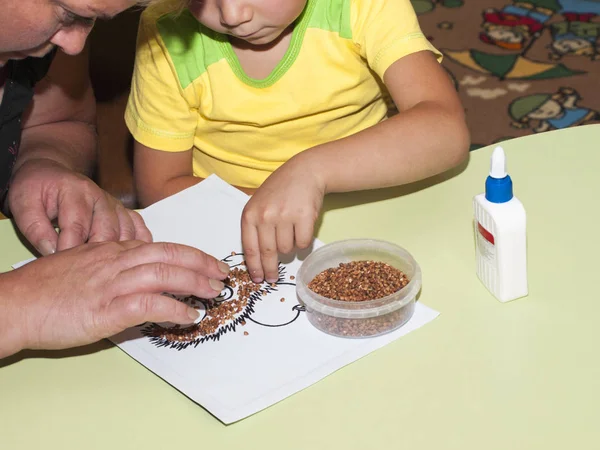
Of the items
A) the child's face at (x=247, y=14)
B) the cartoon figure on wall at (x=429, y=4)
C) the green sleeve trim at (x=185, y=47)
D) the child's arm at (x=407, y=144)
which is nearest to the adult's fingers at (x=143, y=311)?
the child's arm at (x=407, y=144)

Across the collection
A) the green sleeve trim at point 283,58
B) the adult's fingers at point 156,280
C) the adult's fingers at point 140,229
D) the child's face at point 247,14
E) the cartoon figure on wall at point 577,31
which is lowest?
the cartoon figure on wall at point 577,31

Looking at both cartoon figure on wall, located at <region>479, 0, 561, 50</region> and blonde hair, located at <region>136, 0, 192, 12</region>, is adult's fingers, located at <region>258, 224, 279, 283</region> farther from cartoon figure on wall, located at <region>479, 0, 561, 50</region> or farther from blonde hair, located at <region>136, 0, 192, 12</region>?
cartoon figure on wall, located at <region>479, 0, 561, 50</region>

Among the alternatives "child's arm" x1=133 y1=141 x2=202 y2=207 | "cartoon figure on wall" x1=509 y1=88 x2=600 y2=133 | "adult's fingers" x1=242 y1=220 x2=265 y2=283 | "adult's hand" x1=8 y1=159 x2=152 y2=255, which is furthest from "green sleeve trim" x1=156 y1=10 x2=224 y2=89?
"cartoon figure on wall" x1=509 y1=88 x2=600 y2=133

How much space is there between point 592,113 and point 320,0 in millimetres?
1403

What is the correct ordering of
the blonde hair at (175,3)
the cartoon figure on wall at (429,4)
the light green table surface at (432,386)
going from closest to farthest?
the light green table surface at (432,386) → the blonde hair at (175,3) → the cartoon figure on wall at (429,4)

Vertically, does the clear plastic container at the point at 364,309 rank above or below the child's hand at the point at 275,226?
below

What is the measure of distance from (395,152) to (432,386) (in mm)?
345

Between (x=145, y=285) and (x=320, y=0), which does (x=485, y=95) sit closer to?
(x=320, y=0)

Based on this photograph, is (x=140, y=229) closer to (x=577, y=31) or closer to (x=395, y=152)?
(x=395, y=152)

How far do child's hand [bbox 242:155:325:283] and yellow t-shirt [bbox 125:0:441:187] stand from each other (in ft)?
0.93

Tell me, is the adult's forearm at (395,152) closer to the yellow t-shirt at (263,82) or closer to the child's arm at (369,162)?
the child's arm at (369,162)

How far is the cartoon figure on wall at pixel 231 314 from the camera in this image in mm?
850

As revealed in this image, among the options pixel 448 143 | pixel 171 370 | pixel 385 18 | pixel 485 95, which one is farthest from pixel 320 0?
pixel 485 95

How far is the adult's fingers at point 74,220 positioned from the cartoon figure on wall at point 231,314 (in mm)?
162
